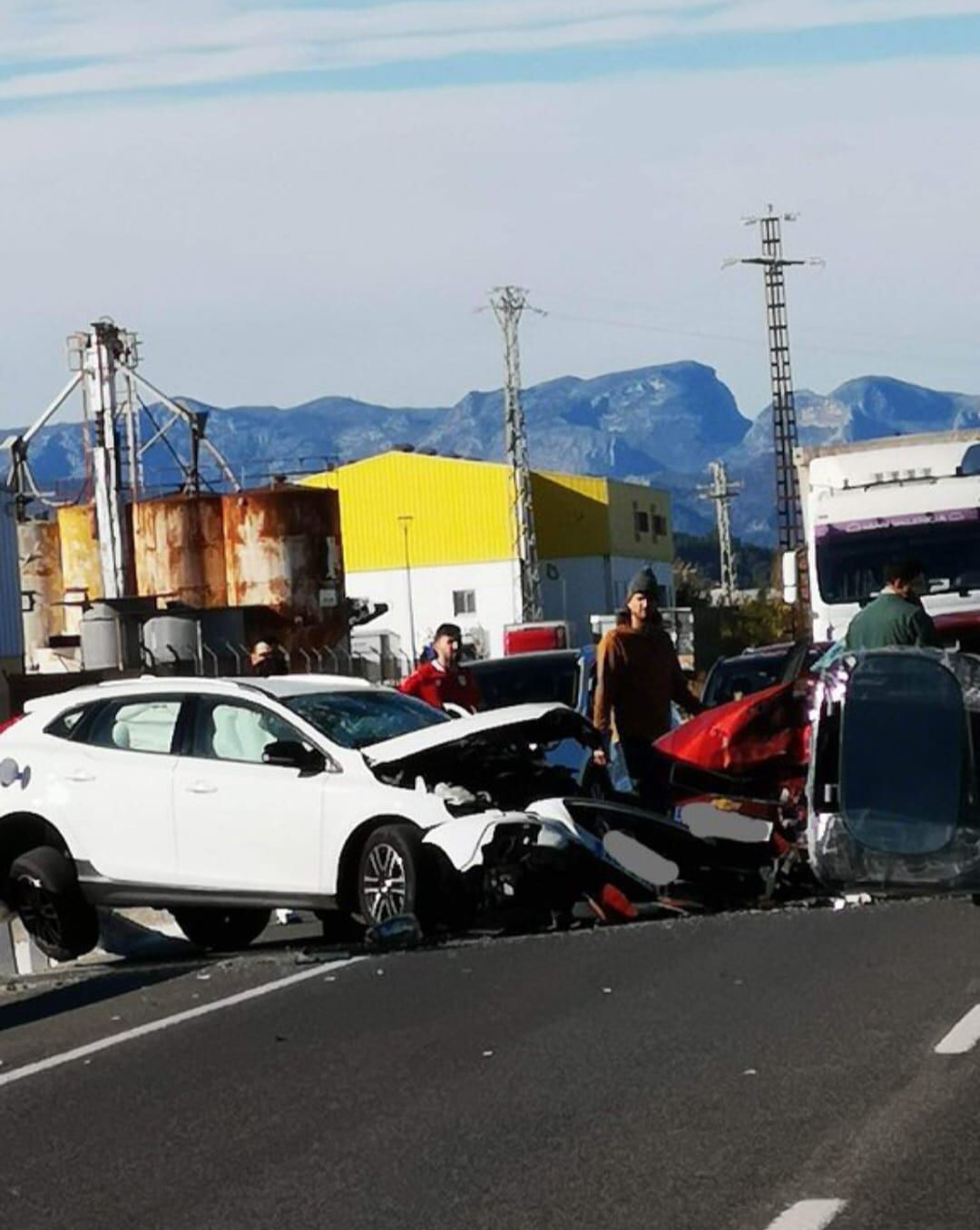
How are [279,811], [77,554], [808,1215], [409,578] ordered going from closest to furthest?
[808,1215], [279,811], [77,554], [409,578]

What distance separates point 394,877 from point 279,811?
929 millimetres

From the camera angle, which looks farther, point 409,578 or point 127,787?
point 409,578

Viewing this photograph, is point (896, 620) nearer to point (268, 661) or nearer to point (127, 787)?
point (127, 787)

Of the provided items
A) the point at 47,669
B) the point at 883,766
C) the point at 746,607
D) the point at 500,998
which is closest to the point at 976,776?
the point at 883,766

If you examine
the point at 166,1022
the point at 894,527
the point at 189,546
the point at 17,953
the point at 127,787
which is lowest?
the point at 17,953

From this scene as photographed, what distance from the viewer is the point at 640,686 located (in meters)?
18.2

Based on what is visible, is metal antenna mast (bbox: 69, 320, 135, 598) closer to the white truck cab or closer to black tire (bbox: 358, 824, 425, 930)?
the white truck cab

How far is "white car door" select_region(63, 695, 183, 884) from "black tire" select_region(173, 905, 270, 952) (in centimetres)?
102

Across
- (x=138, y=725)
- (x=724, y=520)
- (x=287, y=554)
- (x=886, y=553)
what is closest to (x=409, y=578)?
(x=724, y=520)

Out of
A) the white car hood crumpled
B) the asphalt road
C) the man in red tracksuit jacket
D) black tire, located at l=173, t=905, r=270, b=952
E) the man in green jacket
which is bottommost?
black tire, located at l=173, t=905, r=270, b=952

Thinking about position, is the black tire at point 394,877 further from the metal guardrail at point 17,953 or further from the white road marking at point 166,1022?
the metal guardrail at point 17,953

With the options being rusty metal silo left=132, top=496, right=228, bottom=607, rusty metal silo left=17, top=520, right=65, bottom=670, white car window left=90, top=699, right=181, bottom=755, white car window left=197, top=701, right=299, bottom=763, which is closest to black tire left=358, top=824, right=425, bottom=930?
white car window left=197, top=701, right=299, bottom=763

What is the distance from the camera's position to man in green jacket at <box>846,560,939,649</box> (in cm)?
1623

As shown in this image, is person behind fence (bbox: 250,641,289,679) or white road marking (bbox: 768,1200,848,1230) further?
person behind fence (bbox: 250,641,289,679)
